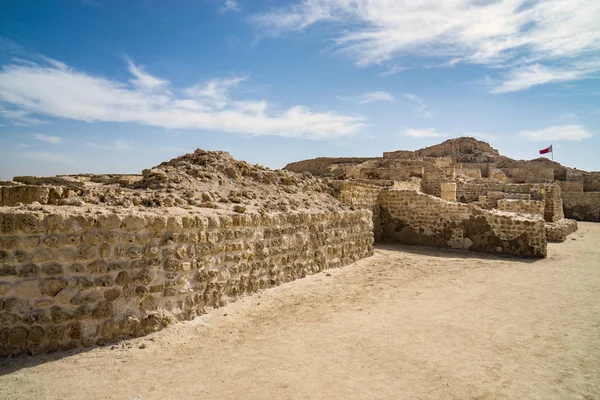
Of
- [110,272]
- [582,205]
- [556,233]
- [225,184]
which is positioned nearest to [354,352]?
[110,272]

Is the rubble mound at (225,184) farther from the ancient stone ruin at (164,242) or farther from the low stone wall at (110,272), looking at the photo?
the low stone wall at (110,272)

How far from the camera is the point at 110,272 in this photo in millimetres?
4191

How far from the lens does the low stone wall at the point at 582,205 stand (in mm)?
23641

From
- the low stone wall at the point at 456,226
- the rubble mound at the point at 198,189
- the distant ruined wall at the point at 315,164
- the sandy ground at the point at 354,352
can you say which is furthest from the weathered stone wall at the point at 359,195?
the distant ruined wall at the point at 315,164

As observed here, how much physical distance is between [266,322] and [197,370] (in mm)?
1494

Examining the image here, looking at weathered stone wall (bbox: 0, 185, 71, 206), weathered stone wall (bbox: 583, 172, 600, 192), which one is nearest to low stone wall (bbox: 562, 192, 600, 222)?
weathered stone wall (bbox: 583, 172, 600, 192)

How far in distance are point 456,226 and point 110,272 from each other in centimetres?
997

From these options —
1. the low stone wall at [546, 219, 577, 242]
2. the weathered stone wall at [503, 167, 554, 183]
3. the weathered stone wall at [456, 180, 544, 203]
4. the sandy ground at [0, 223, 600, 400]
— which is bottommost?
the sandy ground at [0, 223, 600, 400]

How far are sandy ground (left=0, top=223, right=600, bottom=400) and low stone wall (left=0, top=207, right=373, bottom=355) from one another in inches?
8.2

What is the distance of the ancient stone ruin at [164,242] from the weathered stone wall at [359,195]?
2.4 inches

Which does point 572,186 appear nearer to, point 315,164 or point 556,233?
point 556,233

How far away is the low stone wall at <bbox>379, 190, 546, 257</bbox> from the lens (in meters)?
10.7

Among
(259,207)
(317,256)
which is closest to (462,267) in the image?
(317,256)

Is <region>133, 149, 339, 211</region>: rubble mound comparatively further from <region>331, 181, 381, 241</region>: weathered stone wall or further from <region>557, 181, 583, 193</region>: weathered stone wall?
<region>557, 181, 583, 193</region>: weathered stone wall
